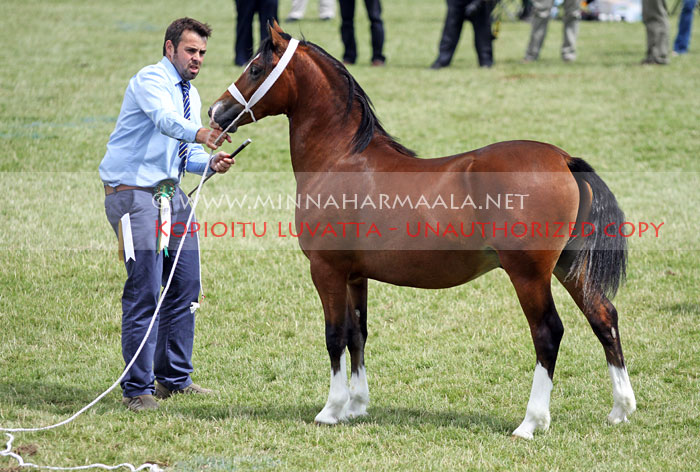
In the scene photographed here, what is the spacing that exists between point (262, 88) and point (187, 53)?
61 centimetres

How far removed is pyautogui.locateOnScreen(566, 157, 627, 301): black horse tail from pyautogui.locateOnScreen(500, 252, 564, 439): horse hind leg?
1.00 ft

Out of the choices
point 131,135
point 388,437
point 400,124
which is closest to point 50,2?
point 400,124

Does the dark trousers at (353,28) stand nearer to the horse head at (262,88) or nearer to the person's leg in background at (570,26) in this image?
the person's leg in background at (570,26)

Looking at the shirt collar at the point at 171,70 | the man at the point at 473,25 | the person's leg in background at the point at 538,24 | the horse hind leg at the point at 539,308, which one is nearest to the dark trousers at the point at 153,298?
the shirt collar at the point at 171,70

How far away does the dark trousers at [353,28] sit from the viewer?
15.1m

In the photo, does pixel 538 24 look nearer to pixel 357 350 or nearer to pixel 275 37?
pixel 275 37

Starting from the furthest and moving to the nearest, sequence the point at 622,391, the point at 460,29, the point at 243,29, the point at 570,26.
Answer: the point at 570,26 → the point at 460,29 → the point at 243,29 → the point at 622,391

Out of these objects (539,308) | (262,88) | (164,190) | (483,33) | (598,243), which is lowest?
(539,308)

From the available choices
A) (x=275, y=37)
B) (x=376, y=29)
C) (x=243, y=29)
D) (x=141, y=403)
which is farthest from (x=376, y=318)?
(x=376, y=29)

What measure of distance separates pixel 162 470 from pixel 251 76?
2.21 m

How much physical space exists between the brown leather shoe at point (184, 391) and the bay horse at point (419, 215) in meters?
1.01

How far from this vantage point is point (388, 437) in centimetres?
474

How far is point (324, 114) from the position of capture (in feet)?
16.1

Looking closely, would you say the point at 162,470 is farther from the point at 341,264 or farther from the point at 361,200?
the point at 361,200
